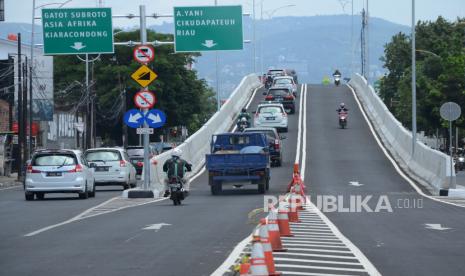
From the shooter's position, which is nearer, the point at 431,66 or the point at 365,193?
the point at 365,193

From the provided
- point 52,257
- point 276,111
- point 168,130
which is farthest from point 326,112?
point 52,257

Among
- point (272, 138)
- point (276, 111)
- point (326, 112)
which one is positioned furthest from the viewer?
point (326, 112)

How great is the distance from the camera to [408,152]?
5353 centimetres

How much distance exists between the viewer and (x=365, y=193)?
37.4 m

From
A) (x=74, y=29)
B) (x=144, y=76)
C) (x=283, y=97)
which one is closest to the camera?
(x=144, y=76)

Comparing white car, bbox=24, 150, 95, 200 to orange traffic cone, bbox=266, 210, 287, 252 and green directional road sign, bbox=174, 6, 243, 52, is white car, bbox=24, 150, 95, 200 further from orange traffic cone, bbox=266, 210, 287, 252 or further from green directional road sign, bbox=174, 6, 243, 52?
orange traffic cone, bbox=266, 210, 287, 252

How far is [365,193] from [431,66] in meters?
57.7

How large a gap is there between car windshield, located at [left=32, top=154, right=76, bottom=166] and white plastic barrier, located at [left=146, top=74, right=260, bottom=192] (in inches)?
159

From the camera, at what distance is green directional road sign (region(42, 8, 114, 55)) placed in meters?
44.1

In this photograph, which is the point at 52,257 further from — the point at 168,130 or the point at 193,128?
the point at 193,128

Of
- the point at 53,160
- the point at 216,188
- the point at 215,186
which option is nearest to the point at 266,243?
the point at 53,160

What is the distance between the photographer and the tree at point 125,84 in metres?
94.0

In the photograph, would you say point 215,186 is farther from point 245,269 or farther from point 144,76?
point 245,269

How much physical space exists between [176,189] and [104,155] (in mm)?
12479
